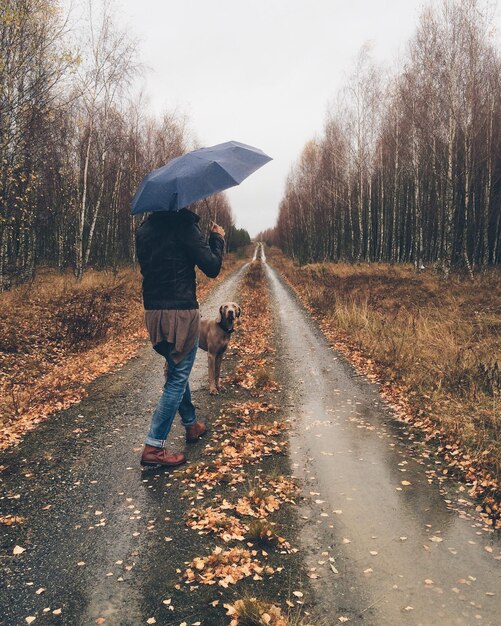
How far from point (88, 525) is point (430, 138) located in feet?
80.4

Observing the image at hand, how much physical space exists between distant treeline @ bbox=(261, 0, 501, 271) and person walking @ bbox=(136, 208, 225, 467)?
18.4 metres

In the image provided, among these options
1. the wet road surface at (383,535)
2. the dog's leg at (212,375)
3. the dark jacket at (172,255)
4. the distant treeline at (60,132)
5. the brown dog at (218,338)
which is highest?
the distant treeline at (60,132)

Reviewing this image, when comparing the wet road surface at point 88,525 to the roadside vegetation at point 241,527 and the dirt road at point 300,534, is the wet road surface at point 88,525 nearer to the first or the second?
the dirt road at point 300,534

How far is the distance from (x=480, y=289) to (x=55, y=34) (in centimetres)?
1578

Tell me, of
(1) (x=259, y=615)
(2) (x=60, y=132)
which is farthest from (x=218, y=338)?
(2) (x=60, y=132)

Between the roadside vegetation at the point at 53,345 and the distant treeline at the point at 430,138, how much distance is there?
50.7 feet

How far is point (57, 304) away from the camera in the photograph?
39.7ft

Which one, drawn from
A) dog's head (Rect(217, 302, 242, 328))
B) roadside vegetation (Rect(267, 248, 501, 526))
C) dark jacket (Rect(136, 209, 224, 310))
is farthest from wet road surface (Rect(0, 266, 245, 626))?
roadside vegetation (Rect(267, 248, 501, 526))

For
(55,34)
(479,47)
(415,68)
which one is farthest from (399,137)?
(55,34)

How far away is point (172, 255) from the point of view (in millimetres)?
4184

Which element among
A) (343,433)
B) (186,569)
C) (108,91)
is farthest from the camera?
(108,91)

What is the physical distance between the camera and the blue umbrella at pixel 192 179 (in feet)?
12.9

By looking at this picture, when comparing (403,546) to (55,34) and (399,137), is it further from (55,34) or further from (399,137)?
(399,137)

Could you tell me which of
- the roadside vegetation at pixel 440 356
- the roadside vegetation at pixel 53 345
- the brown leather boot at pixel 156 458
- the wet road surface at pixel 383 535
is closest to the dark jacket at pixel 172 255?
the brown leather boot at pixel 156 458
